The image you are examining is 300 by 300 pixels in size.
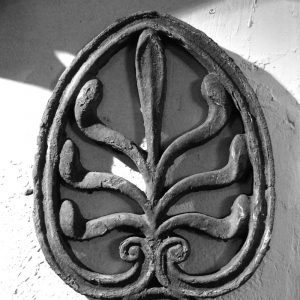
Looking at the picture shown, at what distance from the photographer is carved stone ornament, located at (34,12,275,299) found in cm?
84

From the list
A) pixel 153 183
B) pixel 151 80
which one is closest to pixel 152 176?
pixel 153 183

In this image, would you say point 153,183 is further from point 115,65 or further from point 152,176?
point 115,65

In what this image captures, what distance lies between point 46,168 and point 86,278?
0.19 m

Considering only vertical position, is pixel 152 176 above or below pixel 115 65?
below

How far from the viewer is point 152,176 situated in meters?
0.87

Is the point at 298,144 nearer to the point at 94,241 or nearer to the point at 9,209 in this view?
the point at 94,241

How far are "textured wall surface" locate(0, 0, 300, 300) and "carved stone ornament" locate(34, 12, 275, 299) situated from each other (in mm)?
48

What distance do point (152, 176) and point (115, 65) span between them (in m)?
0.21

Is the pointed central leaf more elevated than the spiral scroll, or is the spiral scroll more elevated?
the pointed central leaf

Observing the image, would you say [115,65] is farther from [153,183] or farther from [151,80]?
[153,183]

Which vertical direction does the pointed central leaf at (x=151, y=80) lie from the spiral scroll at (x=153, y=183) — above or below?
above

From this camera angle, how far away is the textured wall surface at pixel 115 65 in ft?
2.93

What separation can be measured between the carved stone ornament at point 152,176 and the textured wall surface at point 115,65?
0.16ft

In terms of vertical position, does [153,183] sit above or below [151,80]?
below
